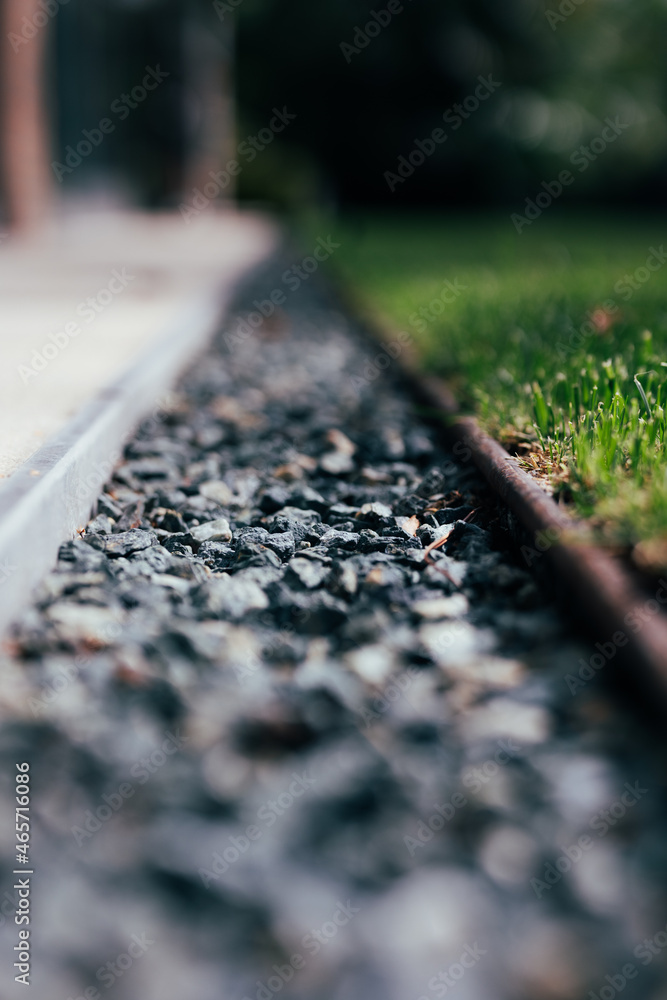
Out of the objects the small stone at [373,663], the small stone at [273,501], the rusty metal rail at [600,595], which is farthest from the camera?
the small stone at [273,501]

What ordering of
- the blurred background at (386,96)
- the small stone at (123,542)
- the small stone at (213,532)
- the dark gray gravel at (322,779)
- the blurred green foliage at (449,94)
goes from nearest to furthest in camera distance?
1. the dark gray gravel at (322,779)
2. the small stone at (123,542)
3. the small stone at (213,532)
4. the blurred background at (386,96)
5. the blurred green foliage at (449,94)

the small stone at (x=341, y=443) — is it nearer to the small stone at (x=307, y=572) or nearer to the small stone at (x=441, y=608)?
the small stone at (x=307, y=572)

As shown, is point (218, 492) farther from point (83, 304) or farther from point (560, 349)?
point (83, 304)

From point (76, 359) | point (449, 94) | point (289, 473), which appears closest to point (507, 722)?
point (289, 473)

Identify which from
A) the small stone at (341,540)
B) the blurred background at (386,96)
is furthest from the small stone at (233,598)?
the blurred background at (386,96)

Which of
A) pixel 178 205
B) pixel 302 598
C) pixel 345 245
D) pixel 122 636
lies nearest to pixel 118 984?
pixel 122 636

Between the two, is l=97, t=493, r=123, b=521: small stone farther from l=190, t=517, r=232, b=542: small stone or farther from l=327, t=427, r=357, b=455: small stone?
l=327, t=427, r=357, b=455: small stone
